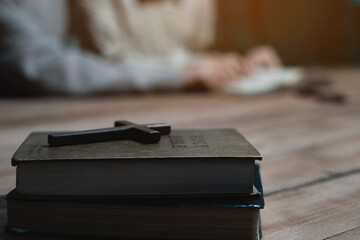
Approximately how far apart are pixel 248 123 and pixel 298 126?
0.12 metres

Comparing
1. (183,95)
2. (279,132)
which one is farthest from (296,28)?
(279,132)

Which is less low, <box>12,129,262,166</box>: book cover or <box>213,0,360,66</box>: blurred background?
<box>213,0,360,66</box>: blurred background

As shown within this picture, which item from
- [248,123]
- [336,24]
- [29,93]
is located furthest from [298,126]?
[336,24]

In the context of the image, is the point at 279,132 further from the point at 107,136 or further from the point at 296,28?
the point at 296,28

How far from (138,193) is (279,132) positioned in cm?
66

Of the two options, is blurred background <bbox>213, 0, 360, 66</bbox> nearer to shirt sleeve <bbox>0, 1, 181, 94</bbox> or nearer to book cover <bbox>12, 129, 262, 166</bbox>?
shirt sleeve <bbox>0, 1, 181, 94</bbox>

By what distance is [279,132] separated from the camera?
1076 millimetres

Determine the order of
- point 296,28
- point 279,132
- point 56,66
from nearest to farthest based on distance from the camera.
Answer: point 279,132
point 56,66
point 296,28

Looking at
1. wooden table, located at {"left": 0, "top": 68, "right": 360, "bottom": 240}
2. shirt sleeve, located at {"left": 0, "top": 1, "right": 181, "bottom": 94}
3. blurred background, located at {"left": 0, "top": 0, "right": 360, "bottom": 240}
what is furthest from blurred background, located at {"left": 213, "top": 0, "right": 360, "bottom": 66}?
shirt sleeve, located at {"left": 0, "top": 1, "right": 181, "bottom": 94}

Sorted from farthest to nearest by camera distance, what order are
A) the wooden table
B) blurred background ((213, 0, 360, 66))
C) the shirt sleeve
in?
1. blurred background ((213, 0, 360, 66))
2. the shirt sleeve
3. the wooden table

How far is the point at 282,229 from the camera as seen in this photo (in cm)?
53

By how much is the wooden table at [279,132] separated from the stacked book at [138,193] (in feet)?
0.17

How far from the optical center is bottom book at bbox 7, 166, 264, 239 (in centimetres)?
47

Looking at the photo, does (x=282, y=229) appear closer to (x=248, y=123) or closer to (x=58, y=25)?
(x=248, y=123)
